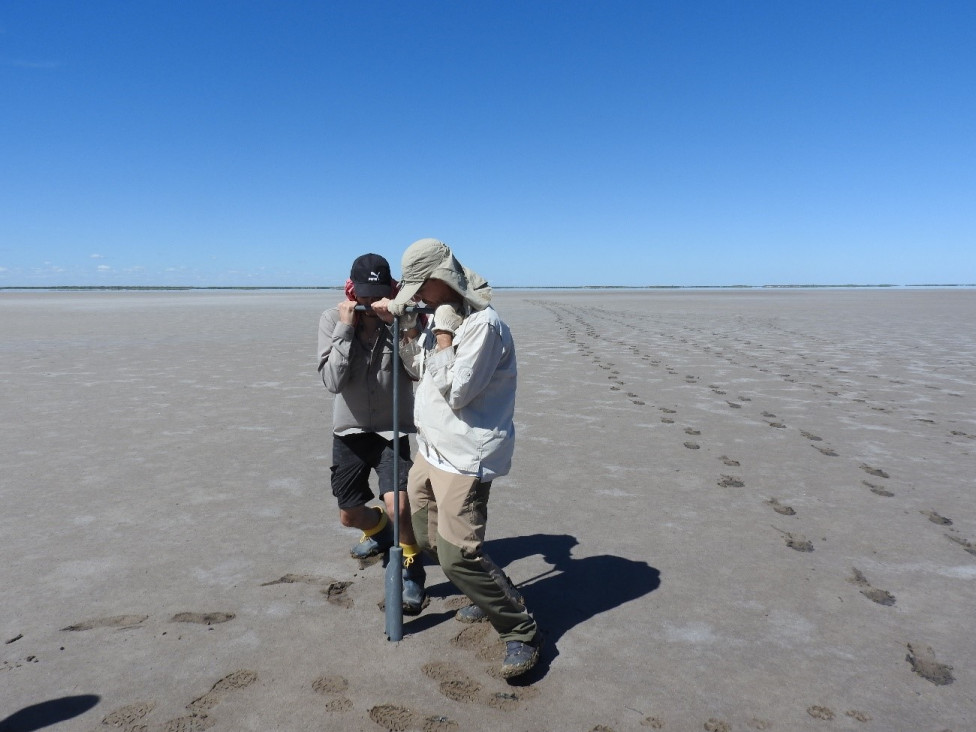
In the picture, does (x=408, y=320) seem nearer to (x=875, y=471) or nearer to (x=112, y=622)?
(x=112, y=622)

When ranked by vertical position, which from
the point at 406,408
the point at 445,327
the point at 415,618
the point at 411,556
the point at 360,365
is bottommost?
the point at 415,618

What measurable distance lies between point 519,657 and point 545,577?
3.53ft

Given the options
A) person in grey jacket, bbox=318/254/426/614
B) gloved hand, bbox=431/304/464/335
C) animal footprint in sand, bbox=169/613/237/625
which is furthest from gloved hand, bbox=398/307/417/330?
animal footprint in sand, bbox=169/613/237/625

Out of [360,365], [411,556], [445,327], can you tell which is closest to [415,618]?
[411,556]

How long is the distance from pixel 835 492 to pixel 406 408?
11.9 feet

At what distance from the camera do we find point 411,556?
3.64m

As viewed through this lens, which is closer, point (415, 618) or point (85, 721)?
point (85, 721)

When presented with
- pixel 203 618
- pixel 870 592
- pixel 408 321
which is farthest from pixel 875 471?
pixel 203 618

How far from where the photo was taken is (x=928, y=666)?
2977mm

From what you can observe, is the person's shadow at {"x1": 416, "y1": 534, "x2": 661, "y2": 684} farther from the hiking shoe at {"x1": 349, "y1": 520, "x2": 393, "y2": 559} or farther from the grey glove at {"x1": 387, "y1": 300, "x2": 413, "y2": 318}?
the grey glove at {"x1": 387, "y1": 300, "x2": 413, "y2": 318}

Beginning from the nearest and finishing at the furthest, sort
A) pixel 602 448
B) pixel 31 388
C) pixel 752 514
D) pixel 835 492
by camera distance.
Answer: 1. pixel 752 514
2. pixel 835 492
3. pixel 602 448
4. pixel 31 388

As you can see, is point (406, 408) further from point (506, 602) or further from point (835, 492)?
point (835, 492)

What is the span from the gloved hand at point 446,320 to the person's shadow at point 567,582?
1.54 meters

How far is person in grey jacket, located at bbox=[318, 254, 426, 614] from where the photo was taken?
338 cm
